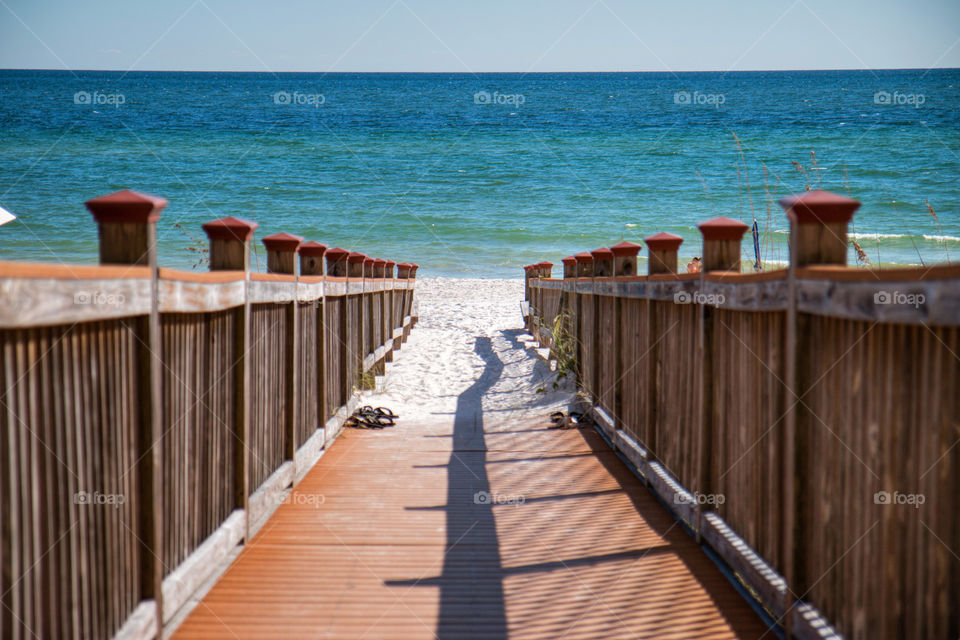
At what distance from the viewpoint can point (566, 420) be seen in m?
7.37

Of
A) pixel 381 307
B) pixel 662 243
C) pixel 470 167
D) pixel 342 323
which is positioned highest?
pixel 470 167

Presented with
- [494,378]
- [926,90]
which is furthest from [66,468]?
[926,90]

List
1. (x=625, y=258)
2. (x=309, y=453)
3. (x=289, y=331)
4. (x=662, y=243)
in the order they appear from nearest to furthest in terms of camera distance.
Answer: (x=289, y=331) → (x=662, y=243) → (x=309, y=453) → (x=625, y=258)

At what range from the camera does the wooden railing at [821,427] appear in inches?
77.8

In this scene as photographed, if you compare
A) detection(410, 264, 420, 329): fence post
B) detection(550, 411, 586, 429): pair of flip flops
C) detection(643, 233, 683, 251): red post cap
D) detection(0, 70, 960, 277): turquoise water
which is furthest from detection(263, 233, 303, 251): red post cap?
detection(0, 70, 960, 277): turquoise water

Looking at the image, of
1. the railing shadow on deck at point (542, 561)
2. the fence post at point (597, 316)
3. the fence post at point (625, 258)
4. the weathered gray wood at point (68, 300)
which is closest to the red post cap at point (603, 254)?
the fence post at point (597, 316)

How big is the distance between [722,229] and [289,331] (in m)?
2.79

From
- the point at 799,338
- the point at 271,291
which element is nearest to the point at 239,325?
the point at 271,291

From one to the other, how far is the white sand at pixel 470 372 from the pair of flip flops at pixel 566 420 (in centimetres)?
34

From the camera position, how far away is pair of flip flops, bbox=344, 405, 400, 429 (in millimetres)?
7406

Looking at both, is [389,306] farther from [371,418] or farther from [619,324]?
[619,324]

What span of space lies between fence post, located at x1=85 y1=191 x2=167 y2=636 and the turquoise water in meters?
16.2

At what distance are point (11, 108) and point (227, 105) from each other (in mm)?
15578

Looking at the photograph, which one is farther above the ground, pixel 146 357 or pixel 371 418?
pixel 146 357
